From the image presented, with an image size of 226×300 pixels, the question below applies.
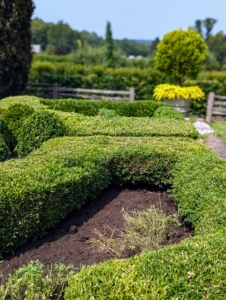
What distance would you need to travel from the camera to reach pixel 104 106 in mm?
9039

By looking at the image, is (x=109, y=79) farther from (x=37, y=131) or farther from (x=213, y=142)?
(x=37, y=131)

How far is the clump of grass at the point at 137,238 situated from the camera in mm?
3340

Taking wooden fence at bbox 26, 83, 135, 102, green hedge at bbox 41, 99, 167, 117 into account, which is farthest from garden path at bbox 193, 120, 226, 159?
wooden fence at bbox 26, 83, 135, 102

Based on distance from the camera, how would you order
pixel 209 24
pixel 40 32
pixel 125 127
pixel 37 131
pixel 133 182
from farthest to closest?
pixel 40 32
pixel 209 24
pixel 125 127
pixel 37 131
pixel 133 182

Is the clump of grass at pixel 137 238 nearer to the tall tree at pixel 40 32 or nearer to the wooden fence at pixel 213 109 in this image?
the wooden fence at pixel 213 109

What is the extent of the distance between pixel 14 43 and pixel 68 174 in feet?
27.3

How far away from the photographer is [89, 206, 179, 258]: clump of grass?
3340 millimetres

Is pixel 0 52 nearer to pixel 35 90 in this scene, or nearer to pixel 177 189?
pixel 35 90

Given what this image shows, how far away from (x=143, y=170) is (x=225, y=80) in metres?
10.9

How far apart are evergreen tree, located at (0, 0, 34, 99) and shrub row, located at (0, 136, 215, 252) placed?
21.1ft

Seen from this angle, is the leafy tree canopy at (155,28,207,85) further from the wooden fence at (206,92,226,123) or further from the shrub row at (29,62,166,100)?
the shrub row at (29,62,166,100)

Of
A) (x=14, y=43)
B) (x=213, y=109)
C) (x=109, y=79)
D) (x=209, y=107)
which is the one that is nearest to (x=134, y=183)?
(x=14, y=43)

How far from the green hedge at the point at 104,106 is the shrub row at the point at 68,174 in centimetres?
334

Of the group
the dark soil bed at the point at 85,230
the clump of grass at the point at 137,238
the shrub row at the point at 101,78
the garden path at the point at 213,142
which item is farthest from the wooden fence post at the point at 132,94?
the clump of grass at the point at 137,238
